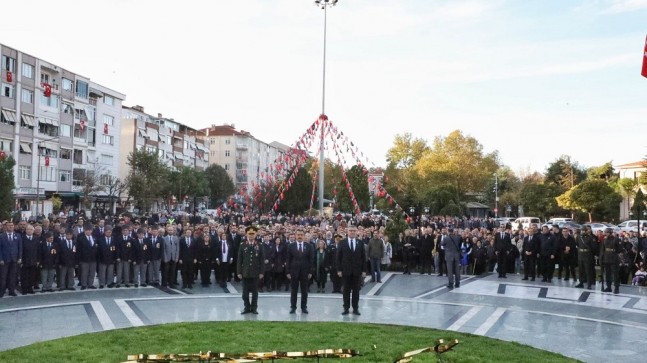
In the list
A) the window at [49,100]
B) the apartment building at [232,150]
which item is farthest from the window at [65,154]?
the apartment building at [232,150]

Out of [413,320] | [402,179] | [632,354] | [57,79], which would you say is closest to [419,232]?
[413,320]

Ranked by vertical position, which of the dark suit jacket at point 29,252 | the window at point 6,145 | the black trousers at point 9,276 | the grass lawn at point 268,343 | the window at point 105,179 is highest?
the window at point 6,145

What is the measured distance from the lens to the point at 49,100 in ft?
200

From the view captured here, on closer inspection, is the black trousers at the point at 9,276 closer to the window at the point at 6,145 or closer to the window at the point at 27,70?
the window at the point at 6,145

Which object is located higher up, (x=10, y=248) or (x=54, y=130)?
(x=54, y=130)

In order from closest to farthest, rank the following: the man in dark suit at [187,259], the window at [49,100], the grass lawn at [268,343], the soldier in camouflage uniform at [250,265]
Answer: the grass lawn at [268,343], the soldier in camouflage uniform at [250,265], the man in dark suit at [187,259], the window at [49,100]

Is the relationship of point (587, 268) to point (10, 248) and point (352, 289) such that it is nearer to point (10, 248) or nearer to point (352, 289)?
point (352, 289)

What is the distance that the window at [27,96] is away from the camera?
5681 cm

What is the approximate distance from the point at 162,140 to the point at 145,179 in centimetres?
3474

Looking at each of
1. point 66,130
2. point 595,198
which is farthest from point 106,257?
point 66,130

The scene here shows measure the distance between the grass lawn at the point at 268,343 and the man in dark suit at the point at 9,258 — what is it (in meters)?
6.44

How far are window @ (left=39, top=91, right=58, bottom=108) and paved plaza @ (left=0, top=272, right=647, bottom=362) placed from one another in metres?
49.4

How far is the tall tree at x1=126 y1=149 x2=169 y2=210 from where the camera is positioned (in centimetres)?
6688

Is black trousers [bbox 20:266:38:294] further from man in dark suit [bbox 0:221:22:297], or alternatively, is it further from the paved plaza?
the paved plaza
